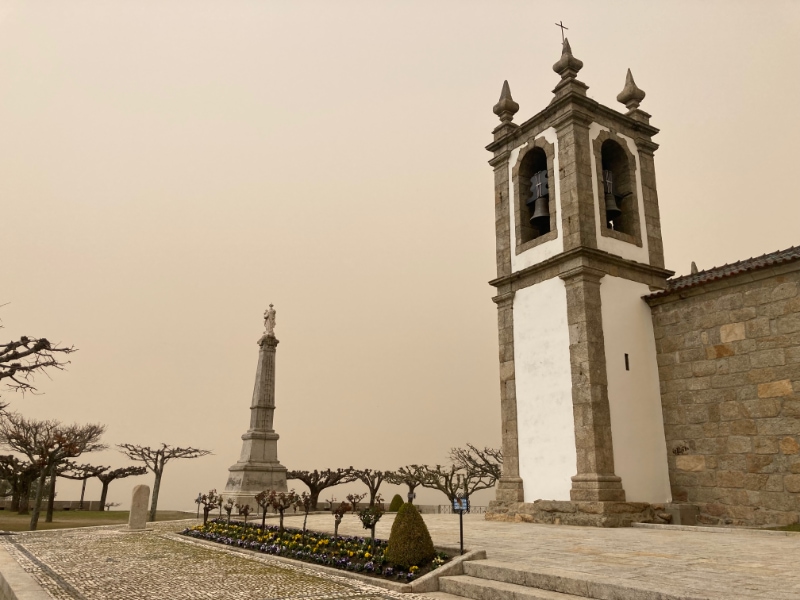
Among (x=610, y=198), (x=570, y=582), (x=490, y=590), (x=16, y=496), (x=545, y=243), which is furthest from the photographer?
(x=16, y=496)

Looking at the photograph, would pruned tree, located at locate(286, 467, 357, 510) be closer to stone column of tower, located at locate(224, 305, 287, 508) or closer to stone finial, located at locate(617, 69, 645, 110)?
stone column of tower, located at locate(224, 305, 287, 508)

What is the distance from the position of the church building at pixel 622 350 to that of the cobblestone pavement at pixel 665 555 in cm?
202

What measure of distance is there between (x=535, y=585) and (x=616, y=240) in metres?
12.2

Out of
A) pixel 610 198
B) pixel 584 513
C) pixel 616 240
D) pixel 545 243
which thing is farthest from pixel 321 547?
pixel 610 198

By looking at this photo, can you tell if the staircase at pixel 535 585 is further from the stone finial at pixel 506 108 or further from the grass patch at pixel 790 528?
the stone finial at pixel 506 108

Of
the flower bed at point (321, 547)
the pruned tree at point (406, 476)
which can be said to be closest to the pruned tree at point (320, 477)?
the pruned tree at point (406, 476)

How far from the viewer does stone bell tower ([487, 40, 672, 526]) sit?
15078mm

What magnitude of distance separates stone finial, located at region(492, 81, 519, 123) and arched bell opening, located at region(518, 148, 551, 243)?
1.97 m

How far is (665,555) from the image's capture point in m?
8.48

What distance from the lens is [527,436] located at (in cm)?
1667

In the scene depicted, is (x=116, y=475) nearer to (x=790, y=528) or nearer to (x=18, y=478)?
(x=18, y=478)

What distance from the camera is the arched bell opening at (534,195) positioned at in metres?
18.2

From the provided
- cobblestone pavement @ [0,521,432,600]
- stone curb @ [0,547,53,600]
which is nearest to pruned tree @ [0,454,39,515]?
cobblestone pavement @ [0,521,432,600]

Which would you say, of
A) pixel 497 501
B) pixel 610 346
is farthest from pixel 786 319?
pixel 497 501
